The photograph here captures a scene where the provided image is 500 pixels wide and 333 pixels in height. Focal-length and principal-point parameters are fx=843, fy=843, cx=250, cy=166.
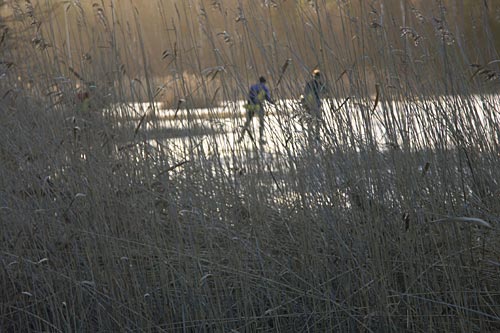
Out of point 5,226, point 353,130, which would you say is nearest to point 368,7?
point 353,130

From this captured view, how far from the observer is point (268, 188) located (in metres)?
2.99

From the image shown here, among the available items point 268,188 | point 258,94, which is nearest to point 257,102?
point 258,94

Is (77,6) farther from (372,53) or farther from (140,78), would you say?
(372,53)

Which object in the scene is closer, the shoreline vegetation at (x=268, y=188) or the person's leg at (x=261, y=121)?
the shoreline vegetation at (x=268, y=188)

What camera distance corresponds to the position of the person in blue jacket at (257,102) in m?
3.06

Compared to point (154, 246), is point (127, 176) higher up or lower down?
higher up

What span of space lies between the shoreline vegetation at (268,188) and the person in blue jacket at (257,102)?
0.12 ft

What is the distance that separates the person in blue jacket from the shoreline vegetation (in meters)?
0.04

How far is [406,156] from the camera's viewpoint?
265 centimetres

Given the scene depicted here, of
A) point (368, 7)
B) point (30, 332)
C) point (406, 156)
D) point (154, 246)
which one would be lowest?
point (30, 332)

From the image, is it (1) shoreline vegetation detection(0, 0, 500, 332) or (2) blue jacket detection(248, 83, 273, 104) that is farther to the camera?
(2) blue jacket detection(248, 83, 273, 104)

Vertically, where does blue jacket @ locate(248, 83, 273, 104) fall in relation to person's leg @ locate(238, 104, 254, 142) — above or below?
above

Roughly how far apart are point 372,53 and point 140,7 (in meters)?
1.36

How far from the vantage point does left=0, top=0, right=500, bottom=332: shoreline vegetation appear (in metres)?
2.48
